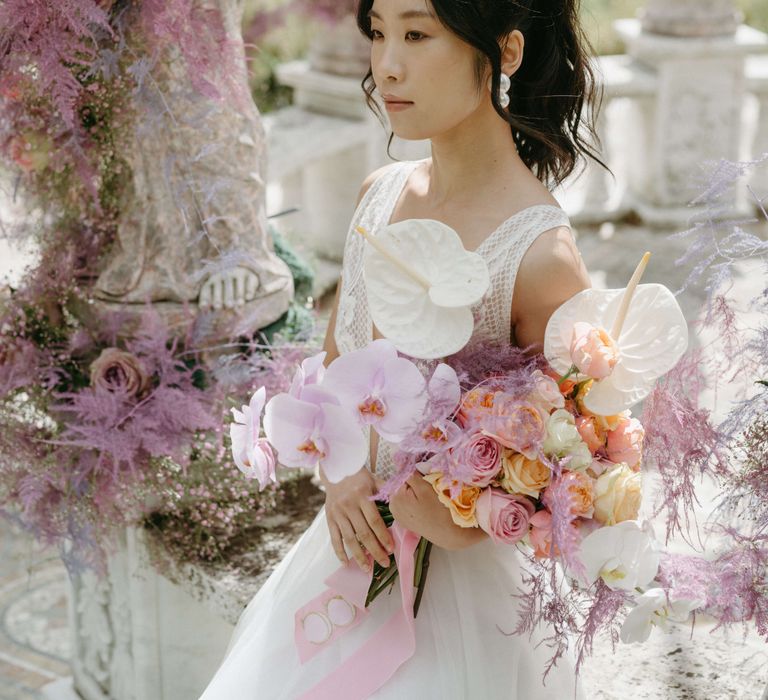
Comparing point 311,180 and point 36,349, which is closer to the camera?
point 36,349

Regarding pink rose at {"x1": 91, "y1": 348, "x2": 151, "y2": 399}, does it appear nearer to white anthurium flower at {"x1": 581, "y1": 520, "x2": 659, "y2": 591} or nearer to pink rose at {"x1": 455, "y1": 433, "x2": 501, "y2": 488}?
pink rose at {"x1": 455, "y1": 433, "x2": 501, "y2": 488}

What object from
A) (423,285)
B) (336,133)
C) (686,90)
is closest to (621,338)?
(423,285)

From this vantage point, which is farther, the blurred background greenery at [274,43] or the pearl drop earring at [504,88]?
the blurred background greenery at [274,43]

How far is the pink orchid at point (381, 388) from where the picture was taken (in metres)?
1.72

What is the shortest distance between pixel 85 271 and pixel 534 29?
128 cm

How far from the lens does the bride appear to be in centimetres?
186

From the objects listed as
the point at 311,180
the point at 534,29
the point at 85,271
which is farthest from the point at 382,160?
the point at 534,29

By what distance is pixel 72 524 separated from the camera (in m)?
2.62

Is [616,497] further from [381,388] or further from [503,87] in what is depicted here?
[503,87]

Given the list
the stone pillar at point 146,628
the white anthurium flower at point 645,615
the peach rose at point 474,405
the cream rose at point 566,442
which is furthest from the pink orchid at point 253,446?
the stone pillar at point 146,628

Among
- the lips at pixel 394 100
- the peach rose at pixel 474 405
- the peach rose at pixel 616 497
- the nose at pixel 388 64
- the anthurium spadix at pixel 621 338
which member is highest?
the nose at pixel 388 64

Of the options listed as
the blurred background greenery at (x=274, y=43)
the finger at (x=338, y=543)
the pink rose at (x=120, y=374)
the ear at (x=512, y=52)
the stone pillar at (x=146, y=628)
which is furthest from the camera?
the blurred background greenery at (x=274, y=43)

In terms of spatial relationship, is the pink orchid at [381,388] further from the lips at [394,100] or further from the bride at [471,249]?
the lips at [394,100]

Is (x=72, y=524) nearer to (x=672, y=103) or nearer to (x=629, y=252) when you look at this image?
(x=629, y=252)
